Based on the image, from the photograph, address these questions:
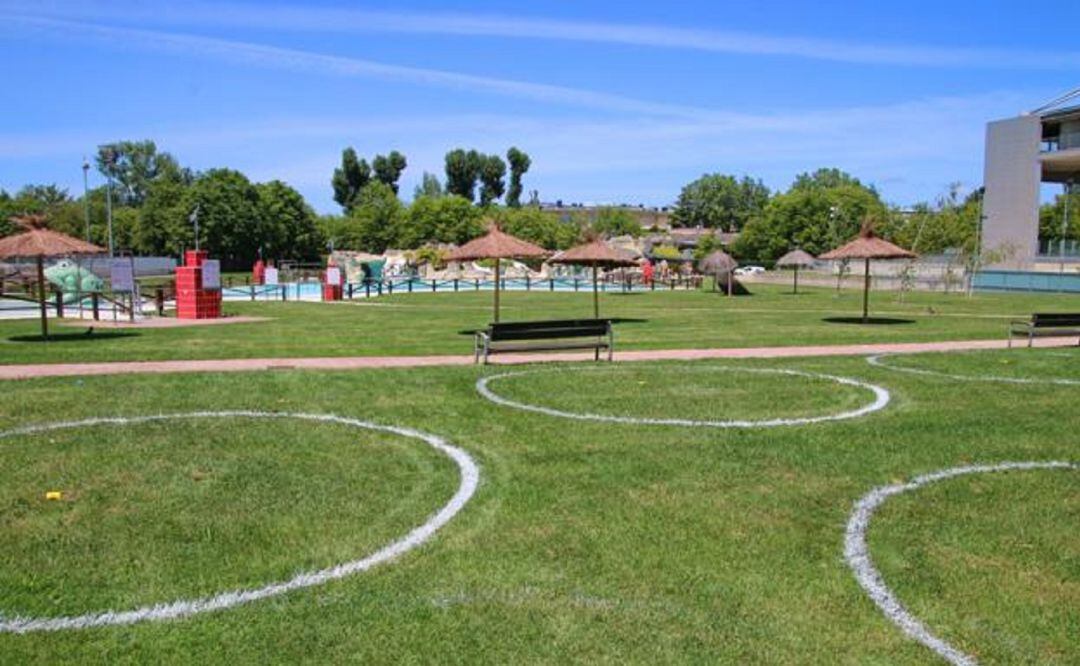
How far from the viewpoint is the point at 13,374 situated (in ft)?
43.7

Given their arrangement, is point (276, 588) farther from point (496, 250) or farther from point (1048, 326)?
point (1048, 326)

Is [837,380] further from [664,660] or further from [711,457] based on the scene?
[664,660]

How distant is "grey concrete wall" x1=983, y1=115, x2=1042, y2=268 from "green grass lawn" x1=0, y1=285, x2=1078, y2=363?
2474 centimetres

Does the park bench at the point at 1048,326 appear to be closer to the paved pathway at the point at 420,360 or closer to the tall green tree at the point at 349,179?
the paved pathway at the point at 420,360

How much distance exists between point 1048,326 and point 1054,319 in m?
0.22

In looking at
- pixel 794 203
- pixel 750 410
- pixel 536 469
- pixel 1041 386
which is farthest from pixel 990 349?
pixel 794 203

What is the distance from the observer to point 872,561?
5.57 meters

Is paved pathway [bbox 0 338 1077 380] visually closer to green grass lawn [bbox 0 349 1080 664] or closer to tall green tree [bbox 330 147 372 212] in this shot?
green grass lawn [bbox 0 349 1080 664]

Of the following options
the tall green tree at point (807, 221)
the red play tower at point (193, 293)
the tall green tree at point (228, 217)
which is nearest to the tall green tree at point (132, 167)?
the tall green tree at point (228, 217)

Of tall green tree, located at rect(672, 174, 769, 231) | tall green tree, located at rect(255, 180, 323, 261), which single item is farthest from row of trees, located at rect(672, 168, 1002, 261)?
tall green tree, located at rect(255, 180, 323, 261)

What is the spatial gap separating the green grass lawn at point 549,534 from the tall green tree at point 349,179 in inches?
5136

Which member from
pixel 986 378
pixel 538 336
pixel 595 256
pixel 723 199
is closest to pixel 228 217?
pixel 595 256

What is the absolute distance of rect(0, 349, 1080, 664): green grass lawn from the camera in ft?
14.8

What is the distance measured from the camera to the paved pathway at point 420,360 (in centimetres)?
1397
